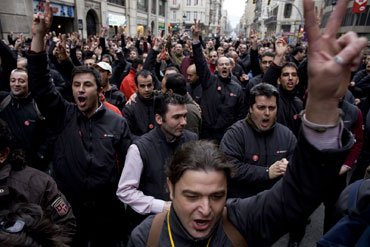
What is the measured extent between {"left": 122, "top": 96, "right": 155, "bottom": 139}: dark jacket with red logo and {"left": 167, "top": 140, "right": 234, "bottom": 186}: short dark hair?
222 centimetres

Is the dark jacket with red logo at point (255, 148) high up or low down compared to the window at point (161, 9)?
down

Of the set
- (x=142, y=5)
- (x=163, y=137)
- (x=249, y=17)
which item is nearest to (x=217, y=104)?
(x=163, y=137)

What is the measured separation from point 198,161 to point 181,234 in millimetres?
389

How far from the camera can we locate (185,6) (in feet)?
213

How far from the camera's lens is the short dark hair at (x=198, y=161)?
4.63 feet

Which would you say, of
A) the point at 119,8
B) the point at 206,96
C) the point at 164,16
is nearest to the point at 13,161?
the point at 206,96

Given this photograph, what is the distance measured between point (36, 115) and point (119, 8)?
2633 cm

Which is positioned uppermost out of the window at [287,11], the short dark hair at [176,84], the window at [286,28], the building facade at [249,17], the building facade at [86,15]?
the building facade at [249,17]

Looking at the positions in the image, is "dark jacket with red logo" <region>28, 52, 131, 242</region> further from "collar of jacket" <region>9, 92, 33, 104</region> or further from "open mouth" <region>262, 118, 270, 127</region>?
"open mouth" <region>262, 118, 270, 127</region>

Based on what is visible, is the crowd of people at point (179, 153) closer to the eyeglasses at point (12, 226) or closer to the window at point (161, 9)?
the eyeglasses at point (12, 226)

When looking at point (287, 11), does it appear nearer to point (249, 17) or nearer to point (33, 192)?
point (33, 192)

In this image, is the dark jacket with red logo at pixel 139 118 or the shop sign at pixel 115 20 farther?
A: the shop sign at pixel 115 20

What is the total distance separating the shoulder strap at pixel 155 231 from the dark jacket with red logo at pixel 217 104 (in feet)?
10.3

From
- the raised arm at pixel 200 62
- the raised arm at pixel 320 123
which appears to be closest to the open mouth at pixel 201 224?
the raised arm at pixel 320 123
